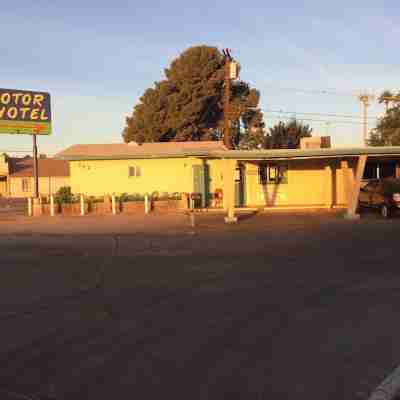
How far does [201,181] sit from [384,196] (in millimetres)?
9527

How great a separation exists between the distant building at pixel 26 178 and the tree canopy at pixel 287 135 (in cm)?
2267

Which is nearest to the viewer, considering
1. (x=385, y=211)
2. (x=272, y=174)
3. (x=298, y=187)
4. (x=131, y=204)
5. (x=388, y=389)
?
(x=388, y=389)

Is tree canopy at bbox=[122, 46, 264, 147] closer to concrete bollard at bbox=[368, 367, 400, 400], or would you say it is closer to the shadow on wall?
the shadow on wall

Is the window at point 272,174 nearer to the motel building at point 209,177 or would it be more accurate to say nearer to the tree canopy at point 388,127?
the motel building at point 209,177

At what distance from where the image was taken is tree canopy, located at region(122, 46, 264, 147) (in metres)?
45.5

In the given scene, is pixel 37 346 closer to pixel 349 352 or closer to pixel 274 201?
pixel 349 352

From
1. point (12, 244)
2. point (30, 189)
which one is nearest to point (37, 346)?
point (12, 244)

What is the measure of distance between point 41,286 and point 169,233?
7.17 metres

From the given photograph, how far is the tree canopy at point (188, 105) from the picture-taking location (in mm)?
45469

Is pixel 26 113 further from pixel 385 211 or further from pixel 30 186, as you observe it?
pixel 30 186

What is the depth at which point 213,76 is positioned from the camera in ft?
152

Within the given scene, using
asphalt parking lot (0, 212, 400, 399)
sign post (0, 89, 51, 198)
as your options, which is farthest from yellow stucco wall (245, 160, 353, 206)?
asphalt parking lot (0, 212, 400, 399)

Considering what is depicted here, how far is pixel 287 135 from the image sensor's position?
43750 mm

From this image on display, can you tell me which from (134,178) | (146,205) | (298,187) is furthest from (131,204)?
(298,187)
